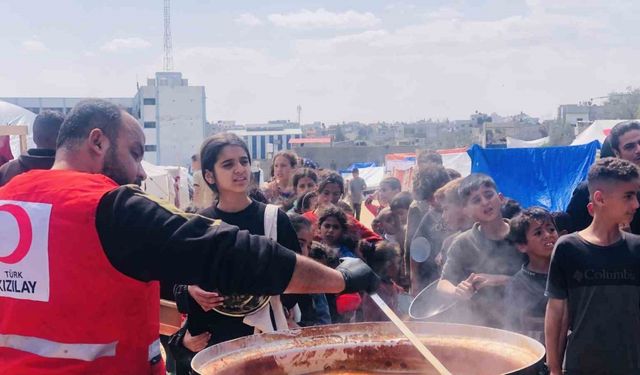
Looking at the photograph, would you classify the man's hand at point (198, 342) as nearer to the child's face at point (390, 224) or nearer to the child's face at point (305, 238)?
the child's face at point (305, 238)

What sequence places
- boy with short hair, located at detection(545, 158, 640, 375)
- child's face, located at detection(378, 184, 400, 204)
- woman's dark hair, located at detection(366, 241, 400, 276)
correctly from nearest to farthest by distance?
boy with short hair, located at detection(545, 158, 640, 375)
woman's dark hair, located at detection(366, 241, 400, 276)
child's face, located at detection(378, 184, 400, 204)

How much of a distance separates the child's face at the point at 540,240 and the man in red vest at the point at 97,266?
2.28 m

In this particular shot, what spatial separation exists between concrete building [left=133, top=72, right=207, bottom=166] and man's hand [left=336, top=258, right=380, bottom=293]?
66.5 meters

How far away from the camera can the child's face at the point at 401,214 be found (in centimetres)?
743

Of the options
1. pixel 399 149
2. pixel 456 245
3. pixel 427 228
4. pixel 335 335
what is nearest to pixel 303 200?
pixel 427 228

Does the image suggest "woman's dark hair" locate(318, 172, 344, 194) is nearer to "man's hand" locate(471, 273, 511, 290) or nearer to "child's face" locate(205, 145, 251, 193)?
"man's hand" locate(471, 273, 511, 290)

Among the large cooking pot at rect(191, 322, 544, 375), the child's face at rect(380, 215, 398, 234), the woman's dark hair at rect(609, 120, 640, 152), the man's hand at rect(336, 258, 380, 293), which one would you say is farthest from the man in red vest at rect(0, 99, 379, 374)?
the child's face at rect(380, 215, 398, 234)

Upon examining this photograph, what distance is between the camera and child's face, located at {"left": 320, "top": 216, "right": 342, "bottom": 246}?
528 centimetres

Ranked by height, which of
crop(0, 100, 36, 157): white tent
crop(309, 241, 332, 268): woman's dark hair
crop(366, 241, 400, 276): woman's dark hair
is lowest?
crop(366, 241, 400, 276): woman's dark hair

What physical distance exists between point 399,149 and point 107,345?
61.4 m

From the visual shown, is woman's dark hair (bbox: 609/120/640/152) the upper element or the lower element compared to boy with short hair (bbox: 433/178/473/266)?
upper

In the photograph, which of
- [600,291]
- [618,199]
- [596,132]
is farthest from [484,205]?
[596,132]

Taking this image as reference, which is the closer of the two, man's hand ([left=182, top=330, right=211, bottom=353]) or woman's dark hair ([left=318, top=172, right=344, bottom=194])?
man's hand ([left=182, top=330, right=211, bottom=353])

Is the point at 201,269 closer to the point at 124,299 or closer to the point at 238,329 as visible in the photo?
the point at 124,299
